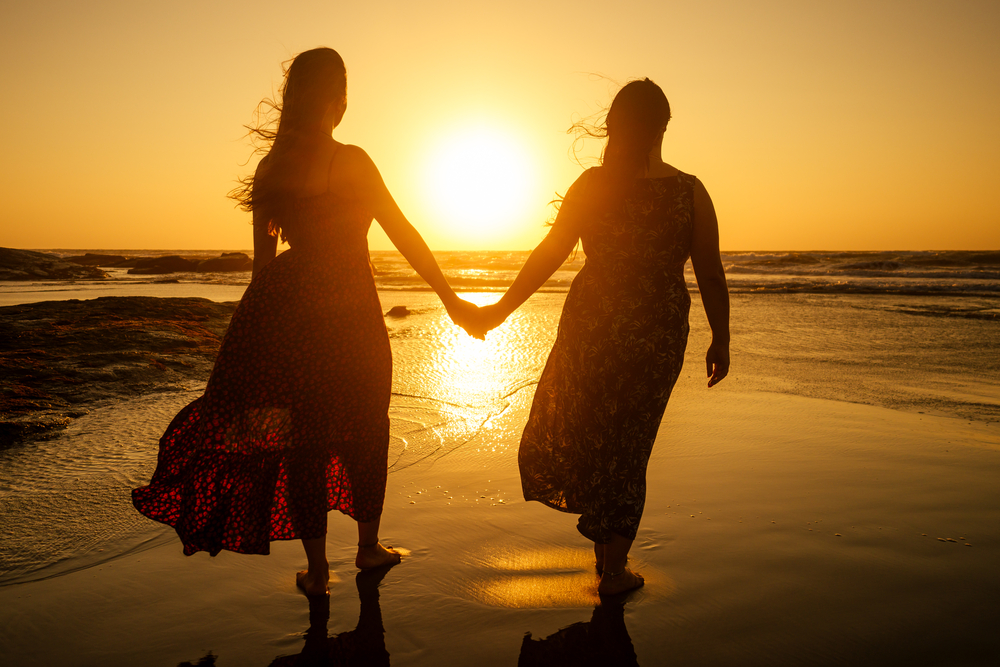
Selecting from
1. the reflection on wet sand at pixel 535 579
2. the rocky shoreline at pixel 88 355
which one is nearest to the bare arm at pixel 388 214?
the reflection on wet sand at pixel 535 579

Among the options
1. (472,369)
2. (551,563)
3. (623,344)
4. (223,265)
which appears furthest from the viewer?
(223,265)

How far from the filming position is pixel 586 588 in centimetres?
210

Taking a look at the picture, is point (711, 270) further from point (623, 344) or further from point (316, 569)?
point (316, 569)

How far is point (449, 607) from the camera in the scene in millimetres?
1985

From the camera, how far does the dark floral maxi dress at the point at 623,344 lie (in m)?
2.02

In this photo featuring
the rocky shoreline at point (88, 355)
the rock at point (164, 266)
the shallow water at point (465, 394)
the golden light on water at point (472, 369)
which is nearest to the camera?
the shallow water at point (465, 394)

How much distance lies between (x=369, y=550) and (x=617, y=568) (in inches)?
37.0

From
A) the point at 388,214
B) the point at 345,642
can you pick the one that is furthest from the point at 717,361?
the point at 345,642

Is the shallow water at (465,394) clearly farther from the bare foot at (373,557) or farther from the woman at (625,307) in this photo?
the woman at (625,307)

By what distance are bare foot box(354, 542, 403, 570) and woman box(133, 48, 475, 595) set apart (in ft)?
0.55

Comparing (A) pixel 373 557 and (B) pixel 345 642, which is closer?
(B) pixel 345 642

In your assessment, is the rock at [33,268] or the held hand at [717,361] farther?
the rock at [33,268]

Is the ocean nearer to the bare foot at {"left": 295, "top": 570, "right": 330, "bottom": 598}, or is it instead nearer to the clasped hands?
the bare foot at {"left": 295, "top": 570, "right": 330, "bottom": 598}

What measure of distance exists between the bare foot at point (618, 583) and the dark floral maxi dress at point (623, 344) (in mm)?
141
